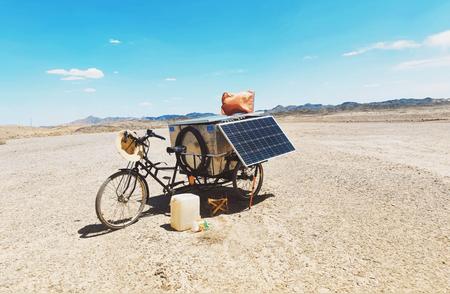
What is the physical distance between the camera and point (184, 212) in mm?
7336

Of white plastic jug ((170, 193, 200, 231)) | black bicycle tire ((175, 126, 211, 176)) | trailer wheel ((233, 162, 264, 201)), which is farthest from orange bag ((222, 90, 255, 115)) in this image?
white plastic jug ((170, 193, 200, 231))

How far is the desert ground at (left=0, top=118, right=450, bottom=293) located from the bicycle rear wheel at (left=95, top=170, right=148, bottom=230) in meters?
0.33

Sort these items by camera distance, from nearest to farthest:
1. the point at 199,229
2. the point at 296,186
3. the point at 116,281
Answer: the point at 116,281 → the point at 199,229 → the point at 296,186

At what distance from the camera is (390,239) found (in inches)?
262

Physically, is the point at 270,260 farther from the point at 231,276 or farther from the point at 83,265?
the point at 83,265

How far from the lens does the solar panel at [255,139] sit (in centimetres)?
849

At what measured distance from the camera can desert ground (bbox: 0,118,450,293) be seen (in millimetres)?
5285

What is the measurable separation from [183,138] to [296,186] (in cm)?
426

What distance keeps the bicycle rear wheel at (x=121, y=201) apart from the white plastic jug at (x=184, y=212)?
3.21 feet

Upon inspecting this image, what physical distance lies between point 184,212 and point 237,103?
4.49m

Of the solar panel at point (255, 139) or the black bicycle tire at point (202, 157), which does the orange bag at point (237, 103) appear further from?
the black bicycle tire at point (202, 157)

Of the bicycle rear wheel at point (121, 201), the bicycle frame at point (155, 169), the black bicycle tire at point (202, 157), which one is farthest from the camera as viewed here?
the black bicycle tire at point (202, 157)

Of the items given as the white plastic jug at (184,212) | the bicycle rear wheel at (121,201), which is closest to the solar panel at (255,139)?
the white plastic jug at (184,212)

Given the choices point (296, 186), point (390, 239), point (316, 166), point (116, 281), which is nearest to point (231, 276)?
point (116, 281)
